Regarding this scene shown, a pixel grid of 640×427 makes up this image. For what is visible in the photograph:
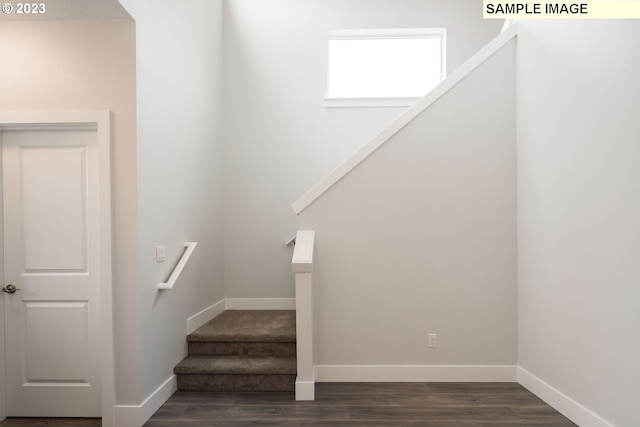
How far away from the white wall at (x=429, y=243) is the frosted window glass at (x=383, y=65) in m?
1.64

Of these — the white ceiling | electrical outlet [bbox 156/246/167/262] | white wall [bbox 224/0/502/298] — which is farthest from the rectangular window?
electrical outlet [bbox 156/246/167/262]

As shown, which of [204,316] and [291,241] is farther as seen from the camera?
[291,241]

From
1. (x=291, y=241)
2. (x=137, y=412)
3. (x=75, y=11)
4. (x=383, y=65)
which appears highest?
(x=383, y=65)

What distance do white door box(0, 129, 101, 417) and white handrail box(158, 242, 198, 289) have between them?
1.63 ft

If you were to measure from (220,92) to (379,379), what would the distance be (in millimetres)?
3699

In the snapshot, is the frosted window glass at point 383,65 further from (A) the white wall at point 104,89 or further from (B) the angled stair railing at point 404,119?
(A) the white wall at point 104,89

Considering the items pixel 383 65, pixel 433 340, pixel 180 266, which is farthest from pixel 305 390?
pixel 383 65

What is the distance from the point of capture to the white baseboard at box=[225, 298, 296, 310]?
16.5 ft

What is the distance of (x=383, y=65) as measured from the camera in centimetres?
519

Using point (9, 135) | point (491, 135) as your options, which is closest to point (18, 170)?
point (9, 135)

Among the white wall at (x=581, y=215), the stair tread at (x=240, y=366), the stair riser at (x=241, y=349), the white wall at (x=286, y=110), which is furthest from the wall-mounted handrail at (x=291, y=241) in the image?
the white wall at (x=581, y=215)

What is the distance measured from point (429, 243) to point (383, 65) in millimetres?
2685

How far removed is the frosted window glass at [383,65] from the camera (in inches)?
204

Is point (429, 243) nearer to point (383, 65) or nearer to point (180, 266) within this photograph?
point (180, 266)
